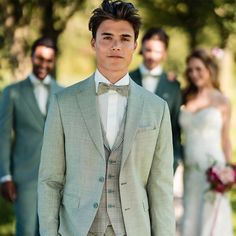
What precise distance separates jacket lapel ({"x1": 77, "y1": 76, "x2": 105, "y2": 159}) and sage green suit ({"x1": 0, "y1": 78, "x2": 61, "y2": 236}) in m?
2.96

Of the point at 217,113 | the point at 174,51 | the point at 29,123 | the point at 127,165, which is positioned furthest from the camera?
the point at 174,51

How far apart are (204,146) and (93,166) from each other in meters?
5.18

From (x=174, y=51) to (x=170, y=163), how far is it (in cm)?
2566

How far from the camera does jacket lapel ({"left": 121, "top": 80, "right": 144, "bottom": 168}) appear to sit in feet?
13.7

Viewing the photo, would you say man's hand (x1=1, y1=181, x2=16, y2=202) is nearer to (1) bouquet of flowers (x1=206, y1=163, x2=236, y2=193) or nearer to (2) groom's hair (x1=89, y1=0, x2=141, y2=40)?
(1) bouquet of flowers (x1=206, y1=163, x2=236, y2=193)

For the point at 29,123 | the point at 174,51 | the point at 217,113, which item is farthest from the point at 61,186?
the point at 174,51

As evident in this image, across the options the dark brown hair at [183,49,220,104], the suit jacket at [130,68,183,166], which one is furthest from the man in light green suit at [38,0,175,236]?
the dark brown hair at [183,49,220,104]

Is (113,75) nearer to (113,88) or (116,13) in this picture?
(113,88)

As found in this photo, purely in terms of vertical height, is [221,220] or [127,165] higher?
[127,165]

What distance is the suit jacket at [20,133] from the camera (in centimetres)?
725

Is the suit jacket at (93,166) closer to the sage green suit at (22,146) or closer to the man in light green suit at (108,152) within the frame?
the man in light green suit at (108,152)

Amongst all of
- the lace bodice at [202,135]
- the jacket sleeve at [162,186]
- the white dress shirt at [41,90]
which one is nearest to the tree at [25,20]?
the white dress shirt at [41,90]

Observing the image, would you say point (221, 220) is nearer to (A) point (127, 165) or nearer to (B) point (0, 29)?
(B) point (0, 29)

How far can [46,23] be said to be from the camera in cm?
968
